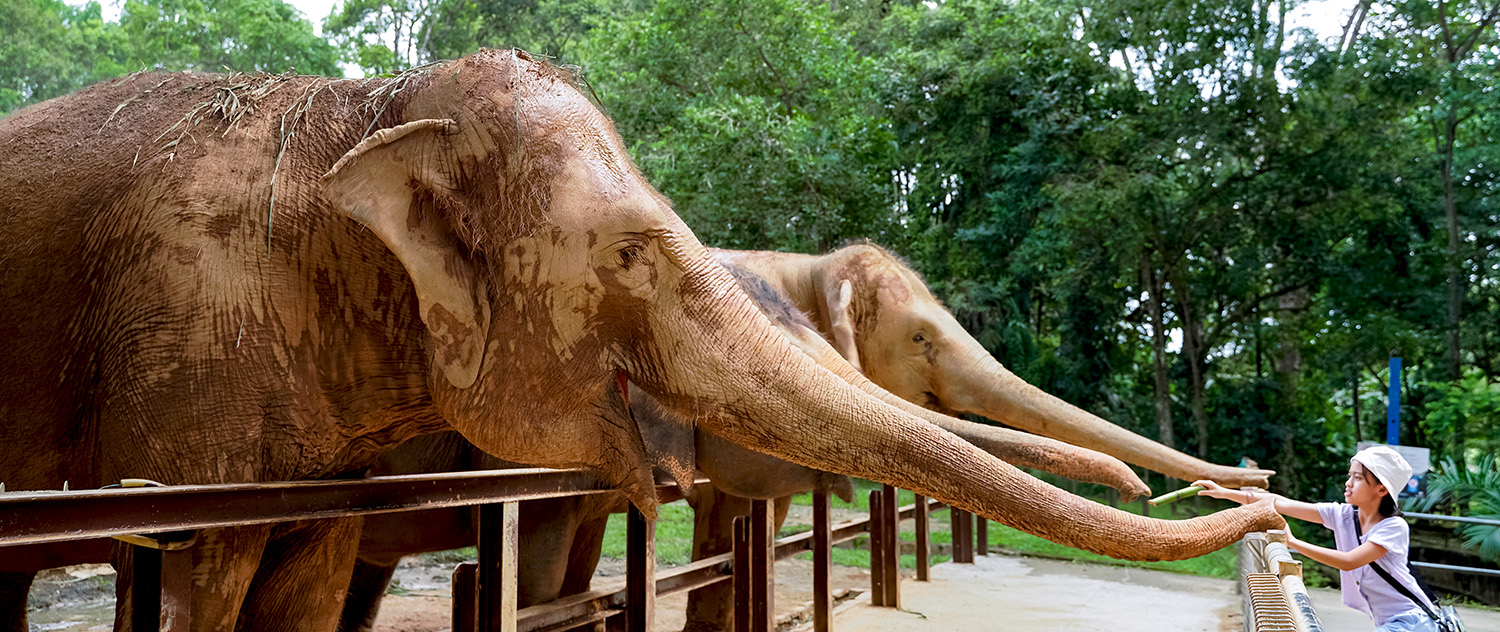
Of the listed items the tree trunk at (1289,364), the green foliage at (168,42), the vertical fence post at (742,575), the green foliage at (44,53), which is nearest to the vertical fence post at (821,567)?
the vertical fence post at (742,575)

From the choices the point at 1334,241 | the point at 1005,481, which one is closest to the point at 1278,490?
the point at 1334,241

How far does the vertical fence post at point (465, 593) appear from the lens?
3.32 m

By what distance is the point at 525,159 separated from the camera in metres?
2.45

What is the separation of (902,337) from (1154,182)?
775 centimetres

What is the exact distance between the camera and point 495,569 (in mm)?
3133

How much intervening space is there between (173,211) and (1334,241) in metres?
14.4

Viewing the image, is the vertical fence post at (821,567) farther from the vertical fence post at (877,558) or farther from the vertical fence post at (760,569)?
the vertical fence post at (877,558)

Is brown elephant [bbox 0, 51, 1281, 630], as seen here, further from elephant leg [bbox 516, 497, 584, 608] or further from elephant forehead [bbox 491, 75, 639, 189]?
elephant leg [bbox 516, 497, 584, 608]

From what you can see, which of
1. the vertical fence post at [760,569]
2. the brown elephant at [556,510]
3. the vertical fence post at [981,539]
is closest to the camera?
the brown elephant at [556,510]

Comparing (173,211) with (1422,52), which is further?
(1422,52)

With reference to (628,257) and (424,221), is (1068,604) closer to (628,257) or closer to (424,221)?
(628,257)

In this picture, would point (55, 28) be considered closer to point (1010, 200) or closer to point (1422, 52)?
point (1010, 200)

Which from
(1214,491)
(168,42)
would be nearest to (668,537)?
(1214,491)

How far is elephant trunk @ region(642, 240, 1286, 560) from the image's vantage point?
2.16 metres
